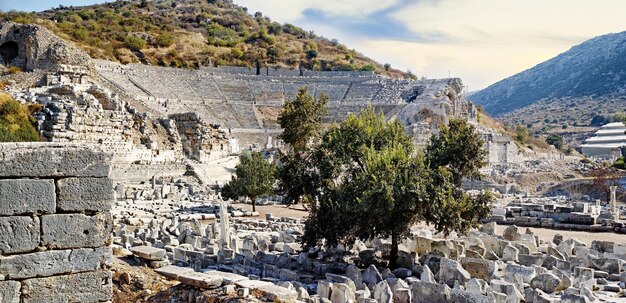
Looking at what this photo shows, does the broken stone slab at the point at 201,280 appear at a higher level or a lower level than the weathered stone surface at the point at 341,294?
higher

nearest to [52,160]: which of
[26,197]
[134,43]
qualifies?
[26,197]

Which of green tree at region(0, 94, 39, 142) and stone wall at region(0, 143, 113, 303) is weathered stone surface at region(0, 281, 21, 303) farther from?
green tree at region(0, 94, 39, 142)

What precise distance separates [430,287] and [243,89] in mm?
52357

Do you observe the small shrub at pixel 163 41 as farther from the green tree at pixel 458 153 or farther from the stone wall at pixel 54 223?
the stone wall at pixel 54 223

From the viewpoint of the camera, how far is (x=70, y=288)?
6.70 m

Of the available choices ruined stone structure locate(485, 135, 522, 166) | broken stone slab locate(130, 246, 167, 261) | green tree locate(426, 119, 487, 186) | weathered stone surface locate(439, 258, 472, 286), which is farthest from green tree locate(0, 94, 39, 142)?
ruined stone structure locate(485, 135, 522, 166)

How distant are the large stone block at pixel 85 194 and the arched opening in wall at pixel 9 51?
4884 centimetres

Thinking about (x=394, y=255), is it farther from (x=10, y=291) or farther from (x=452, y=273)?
(x=10, y=291)

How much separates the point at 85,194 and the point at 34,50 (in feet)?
150

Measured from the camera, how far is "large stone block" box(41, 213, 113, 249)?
6547 mm

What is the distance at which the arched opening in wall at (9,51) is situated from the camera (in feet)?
165

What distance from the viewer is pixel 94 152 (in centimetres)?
684

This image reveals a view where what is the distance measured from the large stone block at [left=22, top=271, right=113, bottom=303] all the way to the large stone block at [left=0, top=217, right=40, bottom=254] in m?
0.37

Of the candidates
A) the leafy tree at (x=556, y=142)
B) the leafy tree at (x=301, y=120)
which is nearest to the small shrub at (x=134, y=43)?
the leafy tree at (x=301, y=120)
